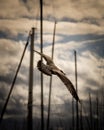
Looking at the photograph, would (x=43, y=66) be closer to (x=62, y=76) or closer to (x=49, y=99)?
(x=62, y=76)

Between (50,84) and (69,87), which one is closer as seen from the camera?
(69,87)

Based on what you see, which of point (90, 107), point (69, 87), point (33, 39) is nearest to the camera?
point (69, 87)

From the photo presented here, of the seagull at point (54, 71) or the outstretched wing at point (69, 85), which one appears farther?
the seagull at point (54, 71)

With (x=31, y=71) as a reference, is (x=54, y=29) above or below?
above

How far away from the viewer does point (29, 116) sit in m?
10.4

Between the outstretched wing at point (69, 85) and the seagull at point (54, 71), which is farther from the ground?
the seagull at point (54, 71)

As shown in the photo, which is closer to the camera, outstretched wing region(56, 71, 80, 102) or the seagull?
outstretched wing region(56, 71, 80, 102)

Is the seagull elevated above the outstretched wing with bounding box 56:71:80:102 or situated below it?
above

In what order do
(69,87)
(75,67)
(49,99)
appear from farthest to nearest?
(75,67)
(49,99)
(69,87)

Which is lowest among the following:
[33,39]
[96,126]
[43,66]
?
[96,126]

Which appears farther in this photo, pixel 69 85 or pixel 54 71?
pixel 54 71

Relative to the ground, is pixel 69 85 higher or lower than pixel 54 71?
lower

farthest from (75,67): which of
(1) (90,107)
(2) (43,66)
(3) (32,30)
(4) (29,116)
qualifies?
(2) (43,66)

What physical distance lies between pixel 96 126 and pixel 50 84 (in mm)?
26831
